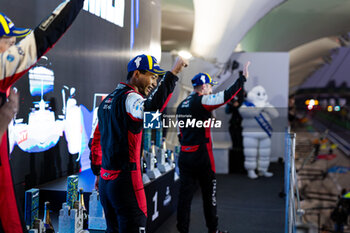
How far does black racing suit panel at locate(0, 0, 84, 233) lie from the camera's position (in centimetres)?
117

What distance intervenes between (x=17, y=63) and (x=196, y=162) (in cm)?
207

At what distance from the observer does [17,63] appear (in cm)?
118

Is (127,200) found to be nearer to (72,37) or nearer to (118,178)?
(118,178)

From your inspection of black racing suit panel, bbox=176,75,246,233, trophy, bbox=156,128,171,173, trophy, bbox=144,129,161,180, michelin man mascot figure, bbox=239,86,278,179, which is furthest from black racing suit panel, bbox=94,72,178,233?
michelin man mascot figure, bbox=239,86,278,179

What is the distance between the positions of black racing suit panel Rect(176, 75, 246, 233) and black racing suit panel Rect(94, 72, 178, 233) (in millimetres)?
1276

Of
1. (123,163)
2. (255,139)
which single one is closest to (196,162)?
(123,163)

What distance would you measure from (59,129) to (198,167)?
1.24 metres

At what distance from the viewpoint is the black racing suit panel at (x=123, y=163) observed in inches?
67.5

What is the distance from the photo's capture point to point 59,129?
308cm

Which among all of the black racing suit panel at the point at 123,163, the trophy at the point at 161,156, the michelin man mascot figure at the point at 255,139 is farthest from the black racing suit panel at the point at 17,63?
the michelin man mascot figure at the point at 255,139

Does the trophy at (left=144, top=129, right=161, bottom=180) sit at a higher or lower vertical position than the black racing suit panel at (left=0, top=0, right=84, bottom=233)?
lower

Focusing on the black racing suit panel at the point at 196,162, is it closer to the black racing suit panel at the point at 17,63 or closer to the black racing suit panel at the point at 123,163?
the black racing suit panel at the point at 123,163

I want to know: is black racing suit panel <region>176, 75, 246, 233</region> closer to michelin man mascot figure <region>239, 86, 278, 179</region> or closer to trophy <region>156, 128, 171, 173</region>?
trophy <region>156, 128, 171, 173</region>

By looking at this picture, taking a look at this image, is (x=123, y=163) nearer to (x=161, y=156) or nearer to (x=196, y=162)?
(x=196, y=162)
